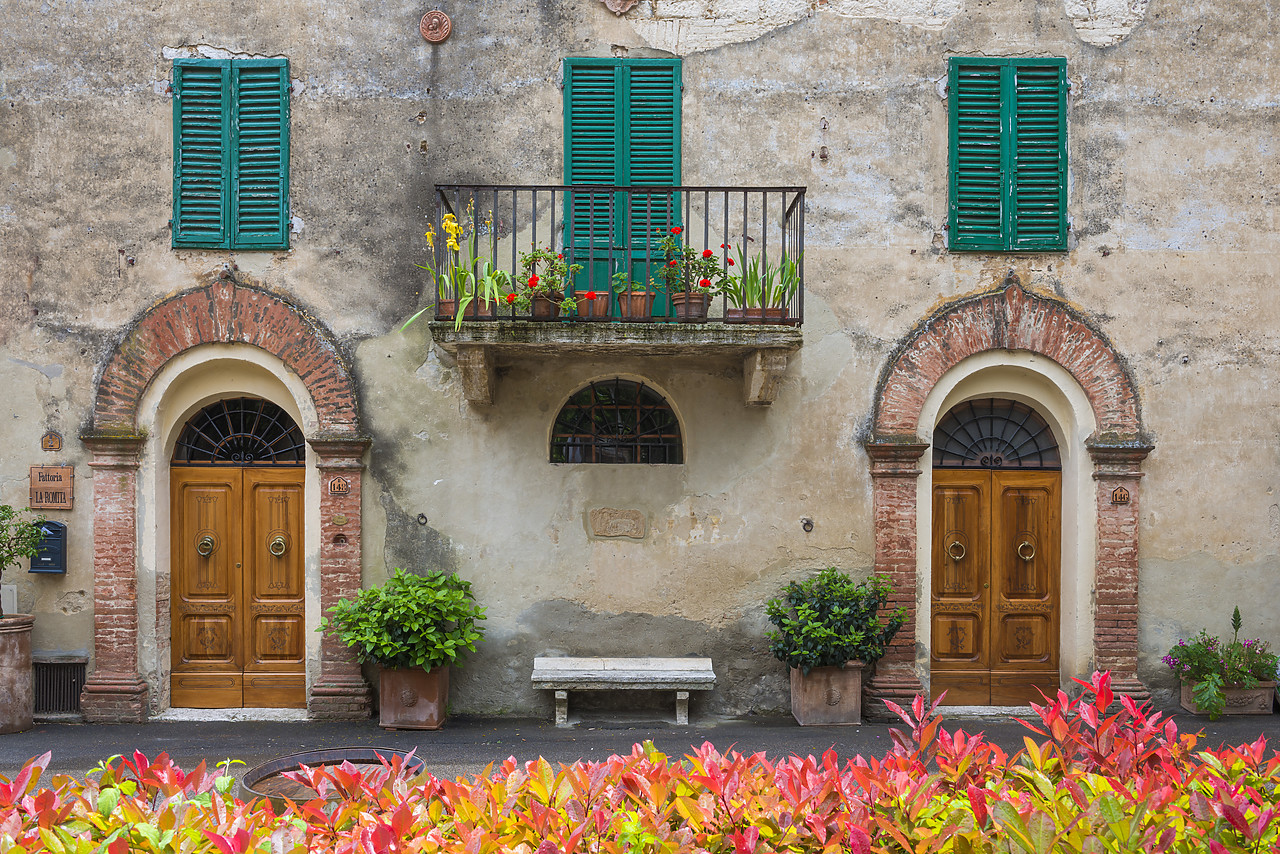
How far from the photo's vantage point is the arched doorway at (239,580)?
315 inches

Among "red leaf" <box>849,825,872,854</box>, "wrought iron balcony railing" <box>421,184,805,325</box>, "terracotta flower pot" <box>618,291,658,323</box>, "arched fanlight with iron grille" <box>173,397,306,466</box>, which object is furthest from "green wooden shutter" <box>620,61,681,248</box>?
"red leaf" <box>849,825,872,854</box>

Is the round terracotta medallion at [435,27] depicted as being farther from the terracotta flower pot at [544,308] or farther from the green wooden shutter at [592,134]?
the terracotta flower pot at [544,308]

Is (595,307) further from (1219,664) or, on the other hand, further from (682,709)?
(1219,664)

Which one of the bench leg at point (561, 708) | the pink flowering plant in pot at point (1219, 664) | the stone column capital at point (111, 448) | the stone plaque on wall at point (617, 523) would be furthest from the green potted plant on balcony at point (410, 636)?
the pink flowering plant in pot at point (1219, 664)

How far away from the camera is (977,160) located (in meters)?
7.79

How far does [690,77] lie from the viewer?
305 inches

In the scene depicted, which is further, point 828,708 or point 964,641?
point 964,641

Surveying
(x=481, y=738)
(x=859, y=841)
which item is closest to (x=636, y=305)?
(x=481, y=738)

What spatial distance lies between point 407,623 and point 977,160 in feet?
20.9

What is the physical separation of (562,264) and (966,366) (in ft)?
12.2

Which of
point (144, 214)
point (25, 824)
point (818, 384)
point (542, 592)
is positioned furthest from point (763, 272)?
point (25, 824)

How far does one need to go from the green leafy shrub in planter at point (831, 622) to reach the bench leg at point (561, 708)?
1834 millimetres

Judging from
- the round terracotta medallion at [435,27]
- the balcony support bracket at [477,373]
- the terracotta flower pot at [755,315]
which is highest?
the round terracotta medallion at [435,27]

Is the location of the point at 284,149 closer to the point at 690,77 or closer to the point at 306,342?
the point at 306,342
